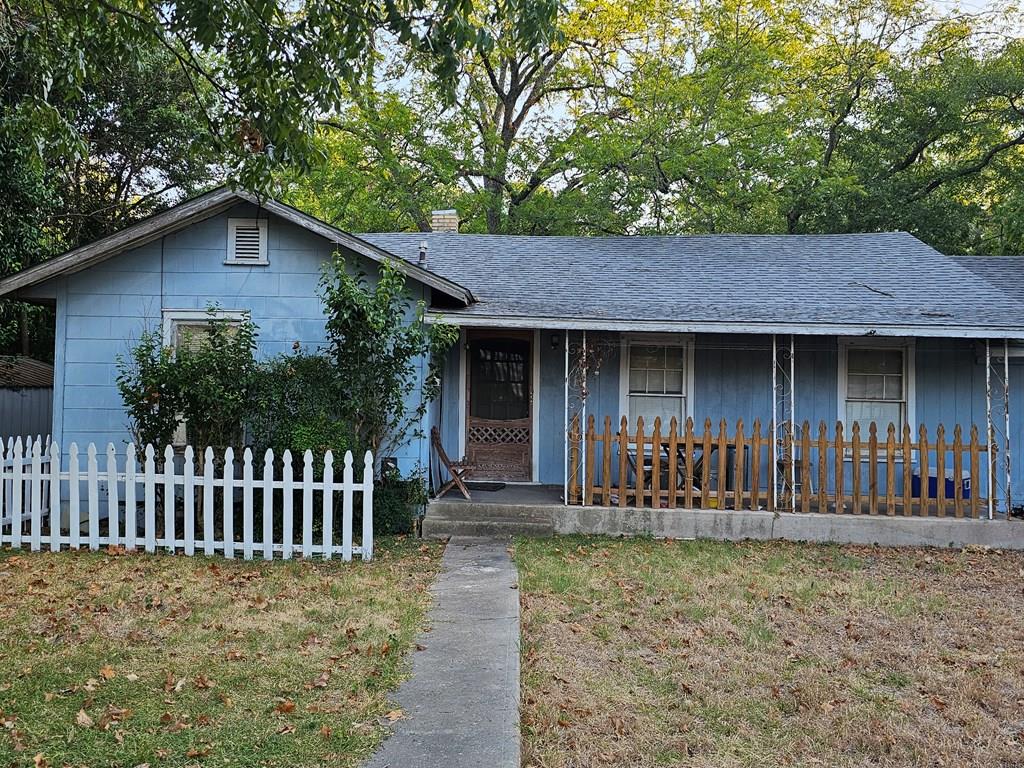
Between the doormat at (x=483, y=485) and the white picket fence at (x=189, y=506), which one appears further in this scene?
the doormat at (x=483, y=485)

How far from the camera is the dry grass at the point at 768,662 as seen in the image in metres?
3.98

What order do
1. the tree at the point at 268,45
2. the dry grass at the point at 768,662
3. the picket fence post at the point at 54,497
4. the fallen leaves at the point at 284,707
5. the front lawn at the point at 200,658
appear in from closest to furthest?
the front lawn at the point at 200,658, the dry grass at the point at 768,662, the fallen leaves at the point at 284,707, the tree at the point at 268,45, the picket fence post at the point at 54,497

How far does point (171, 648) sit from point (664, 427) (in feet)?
25.6

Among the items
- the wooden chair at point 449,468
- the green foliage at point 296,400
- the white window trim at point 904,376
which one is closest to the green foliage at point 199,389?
the green foliage at point 296,400

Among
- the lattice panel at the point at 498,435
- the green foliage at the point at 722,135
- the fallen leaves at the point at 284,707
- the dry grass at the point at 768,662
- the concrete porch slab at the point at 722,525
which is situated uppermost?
the green foliage at the point at 722,135

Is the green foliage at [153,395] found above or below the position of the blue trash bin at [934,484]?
above

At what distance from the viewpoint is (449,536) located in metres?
9.31

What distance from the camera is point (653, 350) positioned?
37.9 feet

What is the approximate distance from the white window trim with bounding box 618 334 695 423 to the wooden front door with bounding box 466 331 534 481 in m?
1.34

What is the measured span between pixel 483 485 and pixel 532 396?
4.94 feet

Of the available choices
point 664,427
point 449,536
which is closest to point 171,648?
point 449,536

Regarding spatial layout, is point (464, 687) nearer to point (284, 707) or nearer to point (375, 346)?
point (284, 707)

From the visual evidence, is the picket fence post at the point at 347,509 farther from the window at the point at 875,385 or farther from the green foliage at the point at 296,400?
the window at the point at 875,385

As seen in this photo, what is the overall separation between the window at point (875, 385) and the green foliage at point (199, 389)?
811cm
